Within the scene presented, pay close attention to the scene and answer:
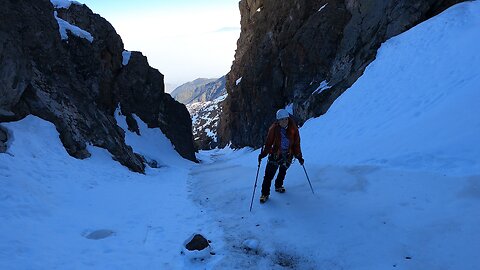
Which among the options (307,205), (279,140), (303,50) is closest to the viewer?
(307,205)

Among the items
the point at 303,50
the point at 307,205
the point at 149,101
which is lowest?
the point at 307,205

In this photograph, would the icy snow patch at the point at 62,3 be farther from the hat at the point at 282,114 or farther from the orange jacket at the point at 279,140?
the hat at the point at 282,114

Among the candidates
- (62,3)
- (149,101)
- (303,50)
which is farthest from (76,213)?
(303,50)

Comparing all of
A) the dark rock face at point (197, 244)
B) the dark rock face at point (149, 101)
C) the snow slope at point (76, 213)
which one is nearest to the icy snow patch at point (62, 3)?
A: the dark rock face at point (149, 101)

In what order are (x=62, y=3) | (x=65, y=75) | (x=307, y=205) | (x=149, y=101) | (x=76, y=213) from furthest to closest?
(x=149, y=101), (x=62, y=3), (x=65, y=75), (x=76, y=213), (x=307, y=205)

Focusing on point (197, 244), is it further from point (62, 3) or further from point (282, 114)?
point (62, 3)

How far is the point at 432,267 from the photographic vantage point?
18.8 feet

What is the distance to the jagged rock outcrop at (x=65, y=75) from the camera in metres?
16.1

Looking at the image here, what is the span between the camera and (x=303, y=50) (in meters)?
41.5

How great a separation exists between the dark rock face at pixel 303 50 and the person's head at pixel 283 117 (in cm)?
1773

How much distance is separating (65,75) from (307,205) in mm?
19644

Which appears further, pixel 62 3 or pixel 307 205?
pixel 62 3

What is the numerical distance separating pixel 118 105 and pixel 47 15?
45.0 feet

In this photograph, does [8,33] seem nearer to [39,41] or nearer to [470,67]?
[39,41]
